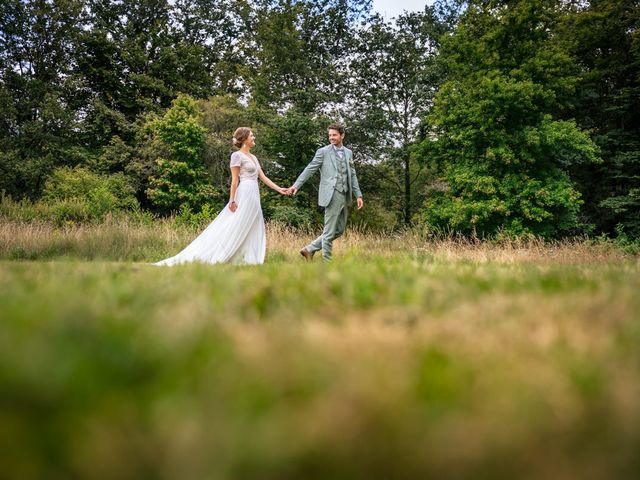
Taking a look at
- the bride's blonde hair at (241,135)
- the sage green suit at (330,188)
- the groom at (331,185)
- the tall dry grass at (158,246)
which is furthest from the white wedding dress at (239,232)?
the tall dry grass at (158,246)

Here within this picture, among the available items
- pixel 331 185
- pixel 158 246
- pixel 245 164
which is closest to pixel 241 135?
pixel 245 164

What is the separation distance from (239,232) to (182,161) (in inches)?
710

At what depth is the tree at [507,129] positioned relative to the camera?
20.8 meters

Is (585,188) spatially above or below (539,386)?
above

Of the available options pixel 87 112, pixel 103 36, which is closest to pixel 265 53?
pixel 103 36

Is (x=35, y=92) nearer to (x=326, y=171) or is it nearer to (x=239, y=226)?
(x=239, y=226)

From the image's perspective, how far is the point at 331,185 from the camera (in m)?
7.68

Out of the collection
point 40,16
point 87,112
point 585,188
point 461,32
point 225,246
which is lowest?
point 225,246

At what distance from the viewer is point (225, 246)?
7.61 meters

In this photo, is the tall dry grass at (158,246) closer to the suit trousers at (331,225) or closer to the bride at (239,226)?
the bride at (239,226)

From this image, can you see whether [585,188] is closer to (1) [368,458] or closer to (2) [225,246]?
(2) [225,246]

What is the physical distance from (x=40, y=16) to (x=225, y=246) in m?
29.1

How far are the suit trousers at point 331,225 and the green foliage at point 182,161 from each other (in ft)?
56.7

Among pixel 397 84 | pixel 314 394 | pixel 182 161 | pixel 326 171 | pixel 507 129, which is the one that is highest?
pixel 397 84
